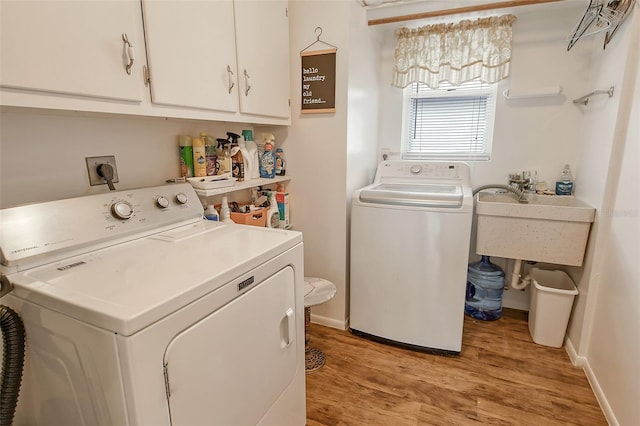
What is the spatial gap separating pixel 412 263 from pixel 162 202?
1397mm

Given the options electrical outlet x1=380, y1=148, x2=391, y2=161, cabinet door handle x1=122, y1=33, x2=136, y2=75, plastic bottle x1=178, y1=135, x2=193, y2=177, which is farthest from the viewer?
electrical outlet x1=380, y1=148, x2=391, y2=161

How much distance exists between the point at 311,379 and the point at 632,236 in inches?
67.0

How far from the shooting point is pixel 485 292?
2.44 metres

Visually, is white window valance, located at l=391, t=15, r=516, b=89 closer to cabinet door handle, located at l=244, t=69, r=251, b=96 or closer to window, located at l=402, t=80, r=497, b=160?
window, located at l=402, t=80, r=497, b=160

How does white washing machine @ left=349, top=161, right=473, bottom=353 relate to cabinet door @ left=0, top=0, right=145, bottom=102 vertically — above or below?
below

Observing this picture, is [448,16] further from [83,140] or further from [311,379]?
[311,379]

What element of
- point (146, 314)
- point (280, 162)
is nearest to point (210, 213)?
point (280, 162)

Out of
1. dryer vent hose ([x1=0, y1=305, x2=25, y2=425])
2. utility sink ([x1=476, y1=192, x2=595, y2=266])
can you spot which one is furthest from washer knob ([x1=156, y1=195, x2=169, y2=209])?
utility sink ([x1=476, y1=192, x2=595, y2=266])

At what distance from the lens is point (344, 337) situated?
2246 mm

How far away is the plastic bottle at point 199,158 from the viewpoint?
163cm

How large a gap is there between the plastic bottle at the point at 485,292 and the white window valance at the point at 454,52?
4.43ft

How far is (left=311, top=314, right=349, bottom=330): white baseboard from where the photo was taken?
91.6 inches

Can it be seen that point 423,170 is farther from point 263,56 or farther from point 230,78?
point 230,78

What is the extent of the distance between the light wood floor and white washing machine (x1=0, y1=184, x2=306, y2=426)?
520 mm
